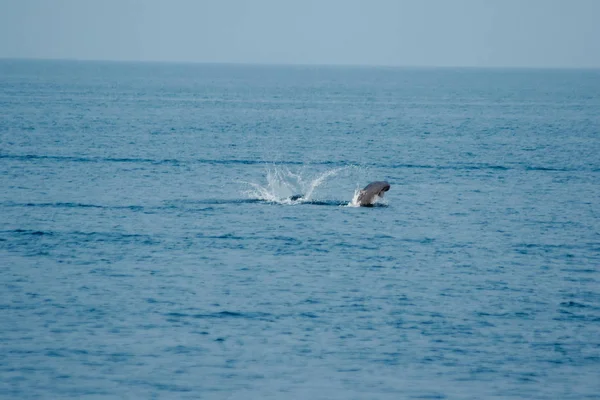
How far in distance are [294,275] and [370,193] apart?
1535 centimetres

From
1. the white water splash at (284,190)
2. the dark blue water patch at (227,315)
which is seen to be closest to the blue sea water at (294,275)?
the dark blue water patch at (227,315)

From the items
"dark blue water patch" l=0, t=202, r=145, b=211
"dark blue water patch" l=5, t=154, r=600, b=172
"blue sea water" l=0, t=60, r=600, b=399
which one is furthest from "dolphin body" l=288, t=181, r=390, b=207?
"dark blue water patch" l=5, t=154, r=600, b=172

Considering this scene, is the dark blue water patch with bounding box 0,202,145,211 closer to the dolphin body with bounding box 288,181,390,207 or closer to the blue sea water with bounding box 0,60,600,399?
→ the blue sea water with bounding box 0,60,600,399

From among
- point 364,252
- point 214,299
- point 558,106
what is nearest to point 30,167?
point 364,252

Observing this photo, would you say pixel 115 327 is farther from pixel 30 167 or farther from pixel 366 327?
pixel 30 167

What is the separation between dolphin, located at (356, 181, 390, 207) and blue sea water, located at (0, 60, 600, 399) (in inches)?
24.6

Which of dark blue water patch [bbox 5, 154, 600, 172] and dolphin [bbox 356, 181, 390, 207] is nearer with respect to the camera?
dolphin [bbox 356, 181, 390, 207]

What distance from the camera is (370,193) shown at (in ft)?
161

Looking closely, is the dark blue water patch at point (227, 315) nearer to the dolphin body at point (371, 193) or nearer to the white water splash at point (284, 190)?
the dolphin body at point (371, 193)

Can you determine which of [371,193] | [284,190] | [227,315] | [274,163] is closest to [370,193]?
[371,193]

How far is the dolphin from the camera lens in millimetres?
48719

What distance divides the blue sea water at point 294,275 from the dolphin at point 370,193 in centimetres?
63

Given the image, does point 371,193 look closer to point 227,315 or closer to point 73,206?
point 73,206

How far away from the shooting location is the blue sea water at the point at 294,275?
81.2ft
